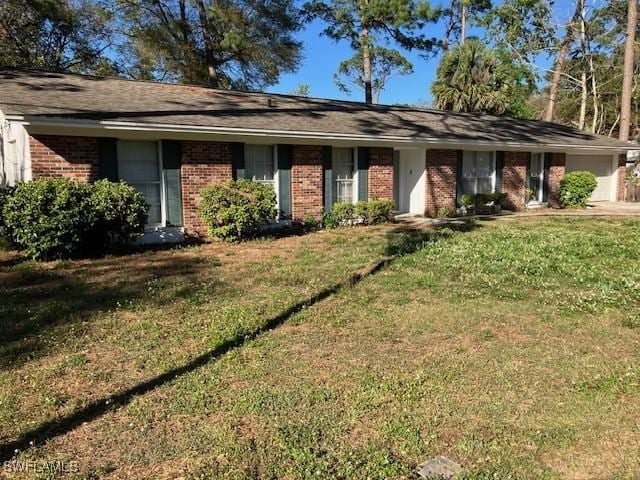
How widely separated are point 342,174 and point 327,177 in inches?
24.8

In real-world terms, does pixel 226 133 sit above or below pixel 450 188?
above

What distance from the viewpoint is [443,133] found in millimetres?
15117

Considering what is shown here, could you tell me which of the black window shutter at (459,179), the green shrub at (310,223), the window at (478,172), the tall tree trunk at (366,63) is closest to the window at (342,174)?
the green shrub at (310,223)

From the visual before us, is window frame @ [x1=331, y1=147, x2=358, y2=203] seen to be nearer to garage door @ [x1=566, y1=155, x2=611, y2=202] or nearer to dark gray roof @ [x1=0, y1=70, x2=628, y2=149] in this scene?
dark gray roof @ [x1=0, y1=70, x2=628, y2=149]

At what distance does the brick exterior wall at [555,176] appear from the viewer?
709 inches

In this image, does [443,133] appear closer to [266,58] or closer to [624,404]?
[266,58]

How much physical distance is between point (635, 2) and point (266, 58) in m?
16.6

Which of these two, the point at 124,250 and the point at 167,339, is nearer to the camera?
the point at 167,339

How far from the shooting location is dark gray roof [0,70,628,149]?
988 cm

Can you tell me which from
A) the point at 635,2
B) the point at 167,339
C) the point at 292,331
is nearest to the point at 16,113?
the point at 167,339

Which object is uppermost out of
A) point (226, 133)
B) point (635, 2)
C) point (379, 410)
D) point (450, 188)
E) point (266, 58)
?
point (635, 2)

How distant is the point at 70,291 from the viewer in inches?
264

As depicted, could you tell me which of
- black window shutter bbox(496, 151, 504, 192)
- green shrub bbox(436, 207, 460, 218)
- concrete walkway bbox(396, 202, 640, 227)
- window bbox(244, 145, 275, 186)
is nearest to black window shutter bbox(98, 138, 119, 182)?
window bbox(244, 145, 275, 186)

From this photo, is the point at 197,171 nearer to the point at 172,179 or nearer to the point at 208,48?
the point at 172,179
